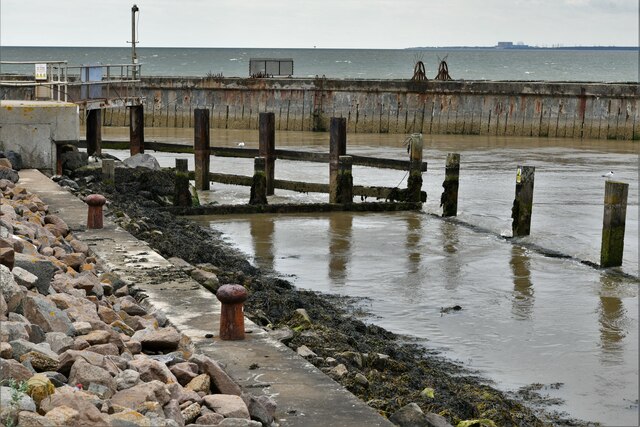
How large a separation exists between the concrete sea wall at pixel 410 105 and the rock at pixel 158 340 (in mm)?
30752

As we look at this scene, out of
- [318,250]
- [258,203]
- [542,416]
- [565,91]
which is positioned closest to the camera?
[542,416]

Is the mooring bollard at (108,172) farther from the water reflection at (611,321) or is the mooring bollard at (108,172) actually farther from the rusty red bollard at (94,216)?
the water reflection at (611,321)

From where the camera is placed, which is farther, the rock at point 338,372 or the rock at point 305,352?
the rock at point 305,352

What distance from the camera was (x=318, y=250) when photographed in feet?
48.2

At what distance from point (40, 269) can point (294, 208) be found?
10.9 meters

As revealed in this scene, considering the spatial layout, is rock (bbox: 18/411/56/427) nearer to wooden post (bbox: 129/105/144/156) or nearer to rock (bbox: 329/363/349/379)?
rock (bbox: 329/363/349/379)

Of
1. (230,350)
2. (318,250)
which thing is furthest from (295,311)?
(318,250)

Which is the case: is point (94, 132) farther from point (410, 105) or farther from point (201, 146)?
point (410, 105)

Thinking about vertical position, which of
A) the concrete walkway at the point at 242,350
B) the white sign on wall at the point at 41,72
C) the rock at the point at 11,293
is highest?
the white sign on wall at the point at 41,72

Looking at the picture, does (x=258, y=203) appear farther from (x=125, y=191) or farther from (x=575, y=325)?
(x=575, y=325)

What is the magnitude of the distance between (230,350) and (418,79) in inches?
1247

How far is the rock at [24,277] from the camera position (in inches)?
257

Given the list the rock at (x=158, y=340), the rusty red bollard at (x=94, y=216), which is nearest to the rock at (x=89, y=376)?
the rock at (x=158, y=340)

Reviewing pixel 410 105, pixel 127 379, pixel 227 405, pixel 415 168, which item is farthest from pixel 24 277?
pixel 410 105
